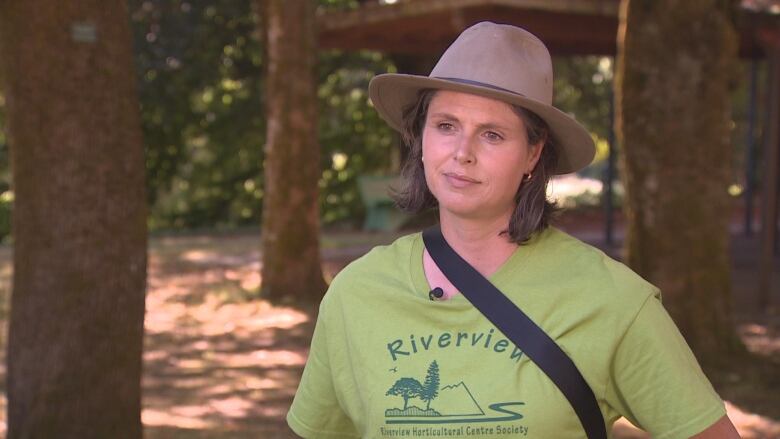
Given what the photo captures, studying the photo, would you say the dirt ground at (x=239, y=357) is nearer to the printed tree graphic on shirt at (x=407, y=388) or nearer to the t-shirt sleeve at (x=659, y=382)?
the printed tree graphic on shirt at (x=407, y=388)

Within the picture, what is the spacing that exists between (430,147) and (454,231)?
189 millimetres

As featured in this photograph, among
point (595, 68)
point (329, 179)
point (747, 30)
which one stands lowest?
point (329, 179)

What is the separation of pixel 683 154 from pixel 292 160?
482 cm

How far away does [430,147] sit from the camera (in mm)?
2484

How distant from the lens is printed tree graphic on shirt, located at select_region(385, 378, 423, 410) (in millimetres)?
Answer: 2279

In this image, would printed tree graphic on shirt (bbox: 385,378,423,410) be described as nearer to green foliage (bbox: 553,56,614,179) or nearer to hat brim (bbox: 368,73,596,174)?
hat brim (bbox: 368,73,596,174)

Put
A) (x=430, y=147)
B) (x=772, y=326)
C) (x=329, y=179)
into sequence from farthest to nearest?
(x=329, y=179) → (x=772, y=326) → (x=430, y=147)

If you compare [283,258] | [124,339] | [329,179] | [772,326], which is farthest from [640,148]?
[329,179]

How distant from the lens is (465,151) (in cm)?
238

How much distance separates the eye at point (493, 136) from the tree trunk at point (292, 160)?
8889 millimetres

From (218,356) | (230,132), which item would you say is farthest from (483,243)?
(230,132)

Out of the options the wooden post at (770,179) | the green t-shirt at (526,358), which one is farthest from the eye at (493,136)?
the wooden post at (770,179)

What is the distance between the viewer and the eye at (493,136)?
2438 millimetres

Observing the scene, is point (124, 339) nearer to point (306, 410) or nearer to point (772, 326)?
point (306, 410)
